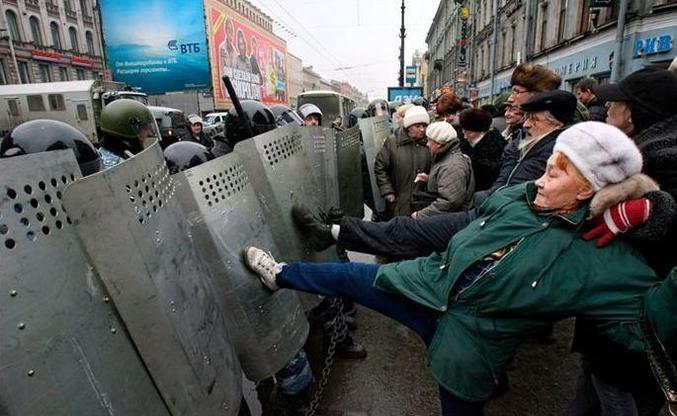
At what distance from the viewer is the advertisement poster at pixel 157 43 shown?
27.7 m

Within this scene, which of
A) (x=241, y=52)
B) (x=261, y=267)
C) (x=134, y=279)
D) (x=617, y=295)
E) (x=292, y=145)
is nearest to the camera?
(x=134, y=279)

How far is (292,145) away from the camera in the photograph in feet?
7.49

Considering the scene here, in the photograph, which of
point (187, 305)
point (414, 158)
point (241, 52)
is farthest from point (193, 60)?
point (187, 305)

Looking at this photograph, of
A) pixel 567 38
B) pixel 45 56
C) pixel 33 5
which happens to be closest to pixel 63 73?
pixel 45 56

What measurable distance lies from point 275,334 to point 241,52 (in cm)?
3567

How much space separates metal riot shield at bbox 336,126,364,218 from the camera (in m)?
3.21

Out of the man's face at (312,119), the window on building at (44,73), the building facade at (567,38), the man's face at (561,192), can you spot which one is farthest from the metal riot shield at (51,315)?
the window on building at (44,73)

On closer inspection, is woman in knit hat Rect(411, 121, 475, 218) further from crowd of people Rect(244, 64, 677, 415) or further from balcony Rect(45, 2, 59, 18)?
balcony Rect(45, 2, 59, 18)

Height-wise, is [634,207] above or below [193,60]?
below

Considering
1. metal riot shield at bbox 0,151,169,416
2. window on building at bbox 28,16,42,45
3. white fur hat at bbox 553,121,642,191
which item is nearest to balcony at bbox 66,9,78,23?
window on building at bbox 28,16,42,45

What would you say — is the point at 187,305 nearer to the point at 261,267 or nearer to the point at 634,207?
the point at 261,267

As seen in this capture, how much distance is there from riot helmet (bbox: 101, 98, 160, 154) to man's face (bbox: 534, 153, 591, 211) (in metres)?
2.23

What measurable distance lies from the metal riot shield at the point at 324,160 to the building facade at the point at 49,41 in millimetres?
35192

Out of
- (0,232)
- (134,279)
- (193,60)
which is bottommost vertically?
(134,279)
